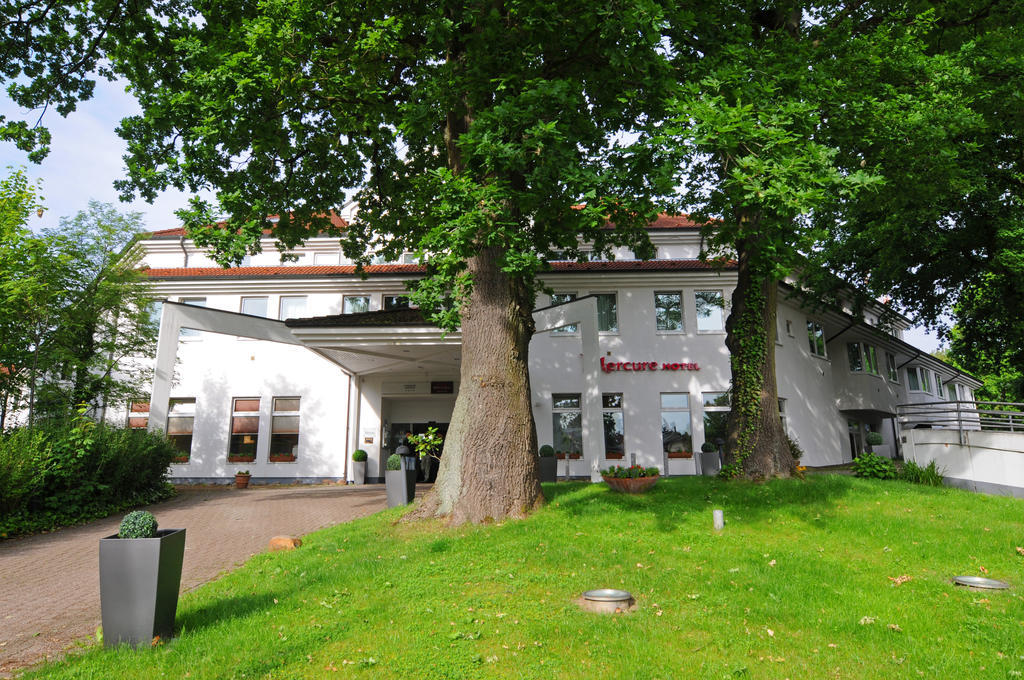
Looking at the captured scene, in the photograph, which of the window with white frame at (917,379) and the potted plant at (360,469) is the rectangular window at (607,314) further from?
the window with white frame at (917,379)

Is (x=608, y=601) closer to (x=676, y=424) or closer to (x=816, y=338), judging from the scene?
(x=676, y=424)

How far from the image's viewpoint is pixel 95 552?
29.3ft

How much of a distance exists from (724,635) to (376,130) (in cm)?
902

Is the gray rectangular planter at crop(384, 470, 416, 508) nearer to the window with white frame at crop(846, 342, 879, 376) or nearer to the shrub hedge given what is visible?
the shrub hedge

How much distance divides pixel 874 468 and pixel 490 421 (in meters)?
8.66

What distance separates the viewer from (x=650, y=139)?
22.2 ft

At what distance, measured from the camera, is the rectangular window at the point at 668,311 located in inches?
794

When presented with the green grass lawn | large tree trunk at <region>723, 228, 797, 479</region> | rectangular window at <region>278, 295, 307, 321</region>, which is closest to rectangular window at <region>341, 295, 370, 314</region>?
rectangular window at <region>278, 295, 307, 321</region>

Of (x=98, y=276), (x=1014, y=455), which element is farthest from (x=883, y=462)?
(x=98, y=276)

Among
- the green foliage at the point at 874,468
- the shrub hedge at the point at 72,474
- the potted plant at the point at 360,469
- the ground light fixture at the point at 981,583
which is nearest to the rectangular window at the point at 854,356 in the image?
the green foliage at the point at 874,468

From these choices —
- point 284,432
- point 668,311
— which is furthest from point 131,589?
point 668,311

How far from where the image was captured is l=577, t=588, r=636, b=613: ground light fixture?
496 centimetres

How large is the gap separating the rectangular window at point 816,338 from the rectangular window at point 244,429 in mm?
20417

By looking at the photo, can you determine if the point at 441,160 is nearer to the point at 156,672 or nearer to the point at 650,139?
the point at 650,139
